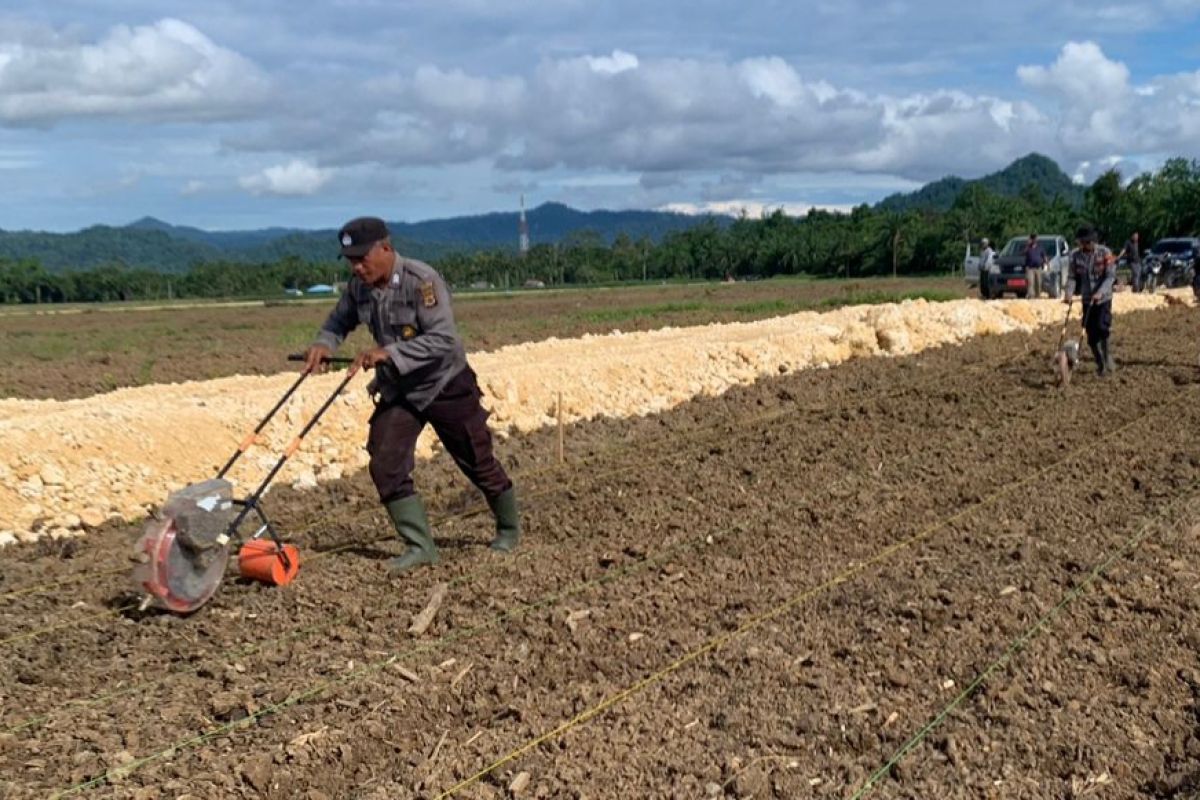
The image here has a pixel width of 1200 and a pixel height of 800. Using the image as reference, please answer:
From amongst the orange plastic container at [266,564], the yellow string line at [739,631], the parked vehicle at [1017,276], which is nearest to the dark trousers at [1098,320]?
the yellow string line at [739,631]

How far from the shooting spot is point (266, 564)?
19.0ft

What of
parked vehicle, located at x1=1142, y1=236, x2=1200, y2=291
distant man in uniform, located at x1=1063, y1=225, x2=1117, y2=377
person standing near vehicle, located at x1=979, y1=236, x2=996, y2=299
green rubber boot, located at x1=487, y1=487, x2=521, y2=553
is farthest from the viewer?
parked vehicle, located at x1=1142, y1=236, x2=1200, y2=291

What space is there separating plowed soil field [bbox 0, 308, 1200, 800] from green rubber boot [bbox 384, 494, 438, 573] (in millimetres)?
125

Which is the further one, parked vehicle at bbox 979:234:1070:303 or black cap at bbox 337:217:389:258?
parked vehicle at bbox 979:234:1070:303

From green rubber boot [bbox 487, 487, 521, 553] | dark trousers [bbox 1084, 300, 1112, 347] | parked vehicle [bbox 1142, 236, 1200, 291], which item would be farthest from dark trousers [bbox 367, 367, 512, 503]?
parked vehicle [bbox 1142, 236, 1200, 291]

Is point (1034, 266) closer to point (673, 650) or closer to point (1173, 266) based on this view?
A: point (1173, 266)

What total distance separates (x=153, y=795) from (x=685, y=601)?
8.71 feet

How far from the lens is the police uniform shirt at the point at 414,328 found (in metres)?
5.82

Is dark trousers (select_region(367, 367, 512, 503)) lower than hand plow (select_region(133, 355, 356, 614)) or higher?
higher

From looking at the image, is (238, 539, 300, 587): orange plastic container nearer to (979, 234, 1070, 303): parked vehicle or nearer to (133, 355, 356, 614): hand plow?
(133, 355, 356, 614): hand plow

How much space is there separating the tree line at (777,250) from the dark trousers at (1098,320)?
37.5 meters

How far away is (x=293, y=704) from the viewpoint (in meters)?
4.50

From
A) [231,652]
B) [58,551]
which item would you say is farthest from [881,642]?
[58,551]

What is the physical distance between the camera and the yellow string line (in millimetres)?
4016
